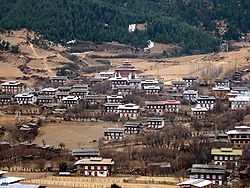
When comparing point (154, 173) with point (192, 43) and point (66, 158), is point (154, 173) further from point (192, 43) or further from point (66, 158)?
point (192, 43)

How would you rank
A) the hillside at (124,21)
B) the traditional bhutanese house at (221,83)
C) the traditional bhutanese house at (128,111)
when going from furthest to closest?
1. the hillside at (124,21)
2. the traditional bhutanese house at (221,83)
3. the traditional bhutanese house at (128,111)

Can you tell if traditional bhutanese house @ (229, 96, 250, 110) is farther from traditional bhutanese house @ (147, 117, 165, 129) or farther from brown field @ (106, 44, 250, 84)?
brown field @ (106, 44, 250, 84)

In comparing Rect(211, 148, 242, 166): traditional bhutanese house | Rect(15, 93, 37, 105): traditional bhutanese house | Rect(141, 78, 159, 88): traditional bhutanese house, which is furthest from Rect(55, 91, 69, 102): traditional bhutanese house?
Rect(211, 148, 242, 166): traditional bhutanese house

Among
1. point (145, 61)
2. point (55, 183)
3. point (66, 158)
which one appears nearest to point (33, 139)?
point (66, 158)

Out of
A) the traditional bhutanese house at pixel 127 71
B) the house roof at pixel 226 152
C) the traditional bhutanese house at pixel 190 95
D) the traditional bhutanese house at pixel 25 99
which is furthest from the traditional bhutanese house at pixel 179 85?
the house roof at pixel 226 152

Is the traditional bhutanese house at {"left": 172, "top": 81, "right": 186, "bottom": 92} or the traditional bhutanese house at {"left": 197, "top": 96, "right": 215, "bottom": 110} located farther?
the traditional bhutanese house at {"left": 172, "top": 81, "right": 186, "bottom": 92}

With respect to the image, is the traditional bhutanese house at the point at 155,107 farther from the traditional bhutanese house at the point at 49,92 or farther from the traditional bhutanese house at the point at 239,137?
the traditional bhutanese house at the point at 239,137

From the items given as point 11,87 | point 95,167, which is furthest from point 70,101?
point 95,167
